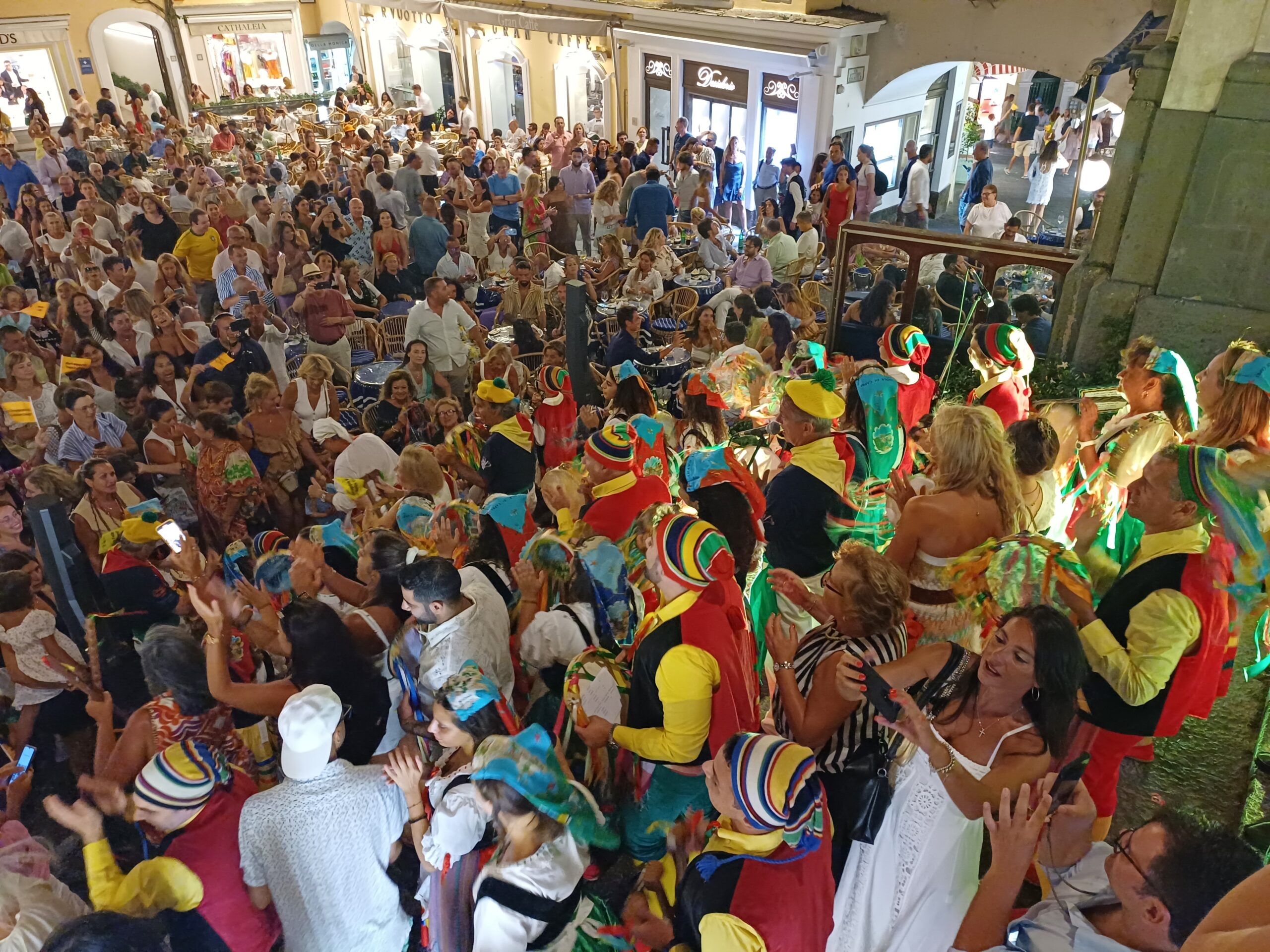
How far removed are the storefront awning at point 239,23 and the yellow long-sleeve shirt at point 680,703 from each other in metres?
29.0

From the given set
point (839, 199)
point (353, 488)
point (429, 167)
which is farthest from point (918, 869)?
point (429, 167)

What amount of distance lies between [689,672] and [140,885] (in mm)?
1645

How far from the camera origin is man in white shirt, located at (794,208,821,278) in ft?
30.8

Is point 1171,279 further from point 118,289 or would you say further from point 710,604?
point 118,289

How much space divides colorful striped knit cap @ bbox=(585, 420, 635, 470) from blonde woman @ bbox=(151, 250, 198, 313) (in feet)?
17.9

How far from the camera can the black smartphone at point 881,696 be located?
7.47 ft

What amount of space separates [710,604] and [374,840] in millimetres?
1287

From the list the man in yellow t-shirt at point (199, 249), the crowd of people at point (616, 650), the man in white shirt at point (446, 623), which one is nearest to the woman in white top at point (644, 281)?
the crowd of people at point (616, 650)

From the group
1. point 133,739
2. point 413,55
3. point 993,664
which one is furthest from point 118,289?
point 413,55

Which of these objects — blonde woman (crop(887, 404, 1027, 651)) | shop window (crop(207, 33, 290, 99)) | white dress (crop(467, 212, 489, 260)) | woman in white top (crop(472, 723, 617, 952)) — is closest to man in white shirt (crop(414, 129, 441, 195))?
white dress (crop(467, 212, 489, 260))

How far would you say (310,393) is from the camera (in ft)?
18.6

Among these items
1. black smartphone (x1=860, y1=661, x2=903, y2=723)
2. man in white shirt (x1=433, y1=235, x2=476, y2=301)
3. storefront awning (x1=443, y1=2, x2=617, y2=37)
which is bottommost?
man in white shirt (x1=433, y1=235, x2=476, y2=301)

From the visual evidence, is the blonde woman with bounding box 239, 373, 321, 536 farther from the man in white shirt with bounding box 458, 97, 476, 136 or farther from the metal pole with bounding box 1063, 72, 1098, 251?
the man in white shirt with bounding box 458, 97, 476, 136

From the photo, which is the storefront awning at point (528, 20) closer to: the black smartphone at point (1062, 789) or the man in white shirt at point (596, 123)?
the man in white shirt at point (596, 123)
